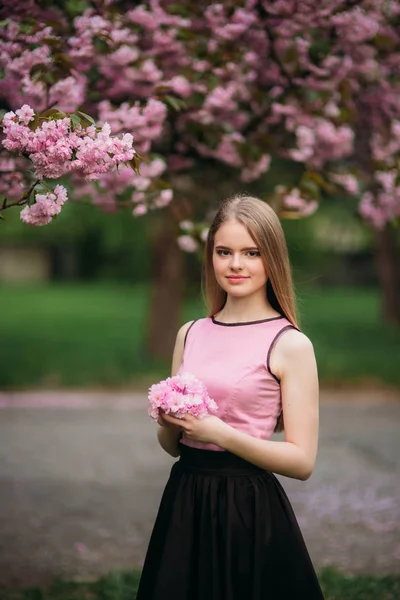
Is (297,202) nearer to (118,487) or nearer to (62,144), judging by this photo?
(62,144)

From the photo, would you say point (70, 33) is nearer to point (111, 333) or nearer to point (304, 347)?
point (304, 347)

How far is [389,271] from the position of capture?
61.0 ft

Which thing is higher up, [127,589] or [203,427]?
[203,427]

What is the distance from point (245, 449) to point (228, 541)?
316 mm

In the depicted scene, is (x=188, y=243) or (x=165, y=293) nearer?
(x=188, y=243)

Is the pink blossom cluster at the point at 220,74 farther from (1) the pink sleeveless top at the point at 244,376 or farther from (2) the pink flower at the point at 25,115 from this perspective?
(1) the pink sleeveless top at the point at 244,376

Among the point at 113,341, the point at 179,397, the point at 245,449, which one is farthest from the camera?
the point at 113,341

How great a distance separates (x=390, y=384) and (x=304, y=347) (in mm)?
10147

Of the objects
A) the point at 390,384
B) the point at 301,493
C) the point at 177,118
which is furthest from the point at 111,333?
the point at 177,118

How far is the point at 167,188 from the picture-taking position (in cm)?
490

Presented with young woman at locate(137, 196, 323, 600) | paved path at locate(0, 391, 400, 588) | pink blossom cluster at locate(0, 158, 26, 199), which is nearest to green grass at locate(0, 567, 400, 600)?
paved path at locate(0, 391, 400, 588)

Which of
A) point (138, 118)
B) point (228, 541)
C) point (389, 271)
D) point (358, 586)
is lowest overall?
point (389, 271)

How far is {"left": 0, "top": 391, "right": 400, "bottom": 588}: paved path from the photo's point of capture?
5.51 metres

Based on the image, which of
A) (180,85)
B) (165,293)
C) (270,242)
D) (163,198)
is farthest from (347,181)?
(165,293)
